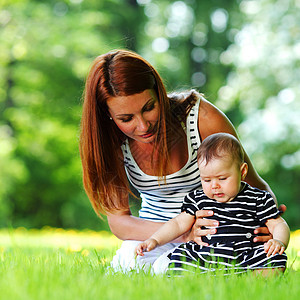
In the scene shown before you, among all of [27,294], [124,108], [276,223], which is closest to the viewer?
[27,294]

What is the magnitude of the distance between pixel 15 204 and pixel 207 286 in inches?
422

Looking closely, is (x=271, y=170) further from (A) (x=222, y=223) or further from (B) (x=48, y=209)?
(A) (x=222, y=223)

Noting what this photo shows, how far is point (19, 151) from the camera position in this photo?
11383mm

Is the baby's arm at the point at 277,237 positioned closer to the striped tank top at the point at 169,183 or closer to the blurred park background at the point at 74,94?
the striped tank top at the point at 169,183

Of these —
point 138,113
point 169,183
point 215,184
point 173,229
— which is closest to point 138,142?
point 169,183

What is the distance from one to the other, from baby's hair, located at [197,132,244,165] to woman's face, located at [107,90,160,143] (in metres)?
0.40

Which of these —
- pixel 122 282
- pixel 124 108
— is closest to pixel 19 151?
pixel 124 108

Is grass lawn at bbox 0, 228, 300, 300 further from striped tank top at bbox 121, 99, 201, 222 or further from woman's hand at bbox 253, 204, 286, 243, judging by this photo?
striped tank top at bbox 121, 99, 201, 222

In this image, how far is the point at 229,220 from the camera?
2582 mm

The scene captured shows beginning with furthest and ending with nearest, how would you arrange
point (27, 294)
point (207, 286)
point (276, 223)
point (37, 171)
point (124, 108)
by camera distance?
point (37, 171) → point (124, 108) → point (276, 223) → point (207, 286) → point (27, 294)

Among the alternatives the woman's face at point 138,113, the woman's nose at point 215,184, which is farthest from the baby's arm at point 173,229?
the woman's face at point 138,113

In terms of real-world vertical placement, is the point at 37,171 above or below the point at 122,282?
below

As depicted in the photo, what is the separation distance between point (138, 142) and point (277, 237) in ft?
3.89

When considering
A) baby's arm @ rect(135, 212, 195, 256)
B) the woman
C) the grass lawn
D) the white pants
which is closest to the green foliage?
the grass lawn
